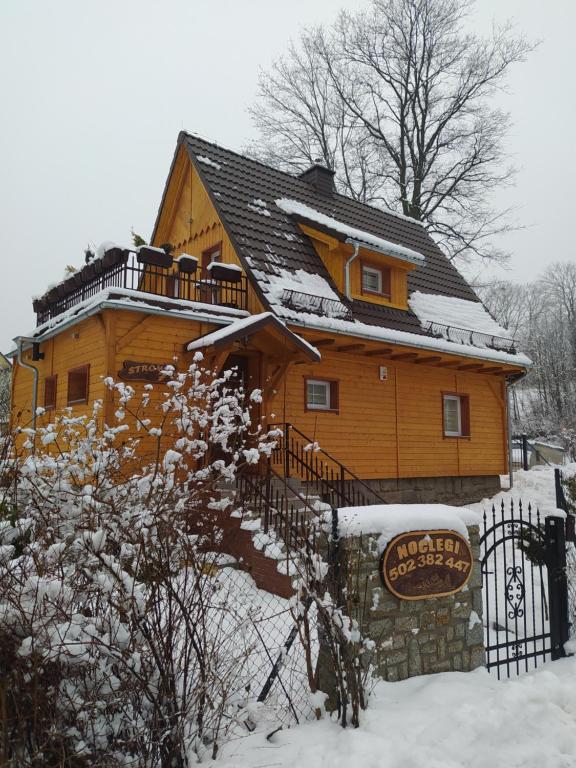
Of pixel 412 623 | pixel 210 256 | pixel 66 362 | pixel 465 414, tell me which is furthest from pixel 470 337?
pixel 412 623

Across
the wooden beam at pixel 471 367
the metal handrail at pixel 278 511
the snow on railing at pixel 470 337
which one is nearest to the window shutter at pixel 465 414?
the wooden beam at pixel 471 367

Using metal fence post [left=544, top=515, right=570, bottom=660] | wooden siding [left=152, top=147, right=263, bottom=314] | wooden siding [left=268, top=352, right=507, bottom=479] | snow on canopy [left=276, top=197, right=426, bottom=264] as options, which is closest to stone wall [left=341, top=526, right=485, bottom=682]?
metal fence post [left=544, top=515, right=570, bottom=660]

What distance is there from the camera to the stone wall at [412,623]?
4.39 m

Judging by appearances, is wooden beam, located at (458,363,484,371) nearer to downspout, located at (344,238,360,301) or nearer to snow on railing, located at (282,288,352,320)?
downspout, located at (344,238,360,301)

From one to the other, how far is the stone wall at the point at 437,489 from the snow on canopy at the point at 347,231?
5.23 metres

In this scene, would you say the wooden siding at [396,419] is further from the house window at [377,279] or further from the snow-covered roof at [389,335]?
the house window at [377,279]

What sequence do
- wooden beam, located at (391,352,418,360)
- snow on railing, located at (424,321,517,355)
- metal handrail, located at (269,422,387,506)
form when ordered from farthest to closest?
snow on railing, located at (424,321,517,355)
wooden beam, located at (391,352,418,360)
metal handrail, located at (269,422,387,506)

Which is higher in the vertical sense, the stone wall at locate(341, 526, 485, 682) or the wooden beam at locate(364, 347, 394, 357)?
the wooden beam at locate(364, 347, 394, 357)

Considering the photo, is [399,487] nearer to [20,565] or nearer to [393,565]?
[393,565]

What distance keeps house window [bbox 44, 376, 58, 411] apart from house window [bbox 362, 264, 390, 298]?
292 inches

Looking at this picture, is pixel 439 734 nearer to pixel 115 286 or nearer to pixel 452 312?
pixel 115 286

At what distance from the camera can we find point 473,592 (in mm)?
5105

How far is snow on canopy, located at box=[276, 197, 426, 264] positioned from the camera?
12.7 metres

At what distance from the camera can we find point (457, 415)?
1508 centimetres
